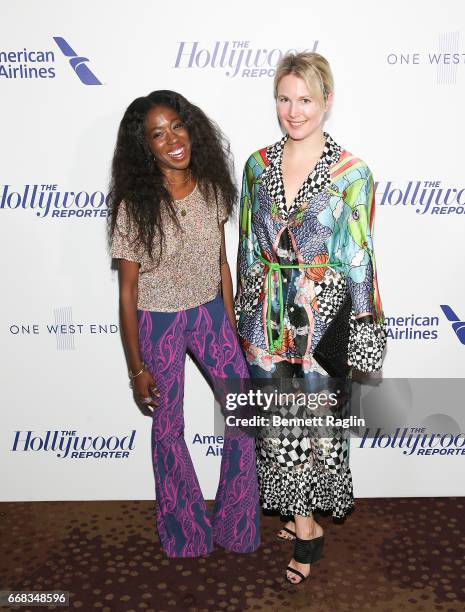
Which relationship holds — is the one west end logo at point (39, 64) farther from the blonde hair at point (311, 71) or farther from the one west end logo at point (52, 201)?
the blonde hair at point (311, 71)

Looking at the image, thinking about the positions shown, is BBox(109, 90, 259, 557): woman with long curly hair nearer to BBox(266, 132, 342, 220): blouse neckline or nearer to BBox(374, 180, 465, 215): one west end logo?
BBox(266, 132, 342, 220): blouse neckline

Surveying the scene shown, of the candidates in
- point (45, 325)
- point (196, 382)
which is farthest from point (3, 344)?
point (196, 382)

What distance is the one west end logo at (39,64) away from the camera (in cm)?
267

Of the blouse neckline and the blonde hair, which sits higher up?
the blonde hair

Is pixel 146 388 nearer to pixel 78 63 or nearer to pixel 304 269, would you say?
pixel 304 269

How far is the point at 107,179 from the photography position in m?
Answer: 2.81

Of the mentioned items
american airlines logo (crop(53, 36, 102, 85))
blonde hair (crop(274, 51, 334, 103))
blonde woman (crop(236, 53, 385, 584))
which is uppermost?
american airlines logo (crop(53, 36, 102, 85))

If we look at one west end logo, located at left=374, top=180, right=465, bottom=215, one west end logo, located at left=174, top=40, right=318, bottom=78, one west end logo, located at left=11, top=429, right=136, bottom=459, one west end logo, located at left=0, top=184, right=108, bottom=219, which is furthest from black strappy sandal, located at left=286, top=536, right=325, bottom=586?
one west end logo, located at left=174, top=40, right=318, bottom=78

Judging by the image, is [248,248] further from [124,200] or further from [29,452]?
[29,452]

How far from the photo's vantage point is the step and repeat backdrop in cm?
264

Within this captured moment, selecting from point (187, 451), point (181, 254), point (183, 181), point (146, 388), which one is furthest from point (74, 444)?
point (183, 181)

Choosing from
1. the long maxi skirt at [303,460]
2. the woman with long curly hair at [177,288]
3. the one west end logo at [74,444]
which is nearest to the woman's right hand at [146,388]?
the woman with long curly hair at [177,288]

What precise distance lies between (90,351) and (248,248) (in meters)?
0.98

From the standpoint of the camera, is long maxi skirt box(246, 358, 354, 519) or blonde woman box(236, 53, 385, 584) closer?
blonde woman box(236, 53, 385, 584)
